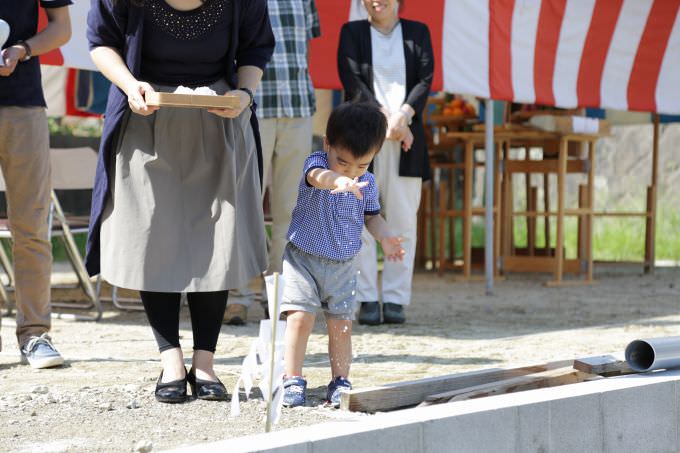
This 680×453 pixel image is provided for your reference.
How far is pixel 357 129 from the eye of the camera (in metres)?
3.10

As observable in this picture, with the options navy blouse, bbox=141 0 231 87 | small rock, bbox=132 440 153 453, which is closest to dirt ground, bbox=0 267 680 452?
small rock, bbox=132 440 153 453

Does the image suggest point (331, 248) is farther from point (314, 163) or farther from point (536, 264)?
point (536, 264)

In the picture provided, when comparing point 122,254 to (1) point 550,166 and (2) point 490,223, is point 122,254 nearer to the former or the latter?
(2) point 490,223

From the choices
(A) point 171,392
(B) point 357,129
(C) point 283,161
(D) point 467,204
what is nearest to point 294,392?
(A) point 171,392

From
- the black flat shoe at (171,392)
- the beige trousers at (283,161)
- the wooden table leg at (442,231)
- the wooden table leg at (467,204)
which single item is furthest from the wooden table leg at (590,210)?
the black flat shoe at (171,392)

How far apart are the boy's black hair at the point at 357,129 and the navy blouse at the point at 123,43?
0.42 meters

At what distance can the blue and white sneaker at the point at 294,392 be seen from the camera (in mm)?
3154

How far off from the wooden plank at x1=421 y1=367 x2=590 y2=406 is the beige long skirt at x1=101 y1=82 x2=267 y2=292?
729 millimetres

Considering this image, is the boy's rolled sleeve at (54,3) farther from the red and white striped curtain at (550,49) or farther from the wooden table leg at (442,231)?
the wooden table leg at (442,231)

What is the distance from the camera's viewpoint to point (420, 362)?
13.5ft

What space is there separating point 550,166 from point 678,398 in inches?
185

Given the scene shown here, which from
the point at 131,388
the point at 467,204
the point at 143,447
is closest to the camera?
the point at 143,447

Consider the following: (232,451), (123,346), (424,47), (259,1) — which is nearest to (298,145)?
(424,47)

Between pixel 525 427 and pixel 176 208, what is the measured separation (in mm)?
1270
